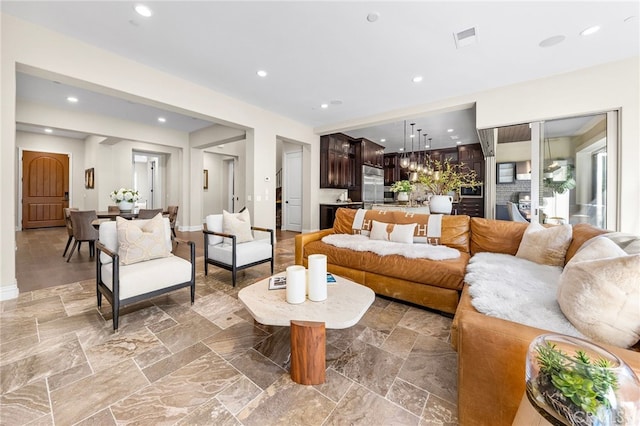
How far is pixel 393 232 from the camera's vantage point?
10.4ft

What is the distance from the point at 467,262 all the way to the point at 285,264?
2540 millimetres

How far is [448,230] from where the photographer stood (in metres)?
3.01

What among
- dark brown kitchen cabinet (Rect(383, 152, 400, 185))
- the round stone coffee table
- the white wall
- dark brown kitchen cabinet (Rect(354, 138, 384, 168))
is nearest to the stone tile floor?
the round stone coffee table

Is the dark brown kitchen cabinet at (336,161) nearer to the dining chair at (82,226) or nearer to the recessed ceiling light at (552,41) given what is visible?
the recessed ceiling light at (552,41)

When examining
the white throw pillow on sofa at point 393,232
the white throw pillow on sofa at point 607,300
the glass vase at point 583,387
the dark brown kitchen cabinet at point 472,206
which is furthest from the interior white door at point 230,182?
the glass vase at point 583,387

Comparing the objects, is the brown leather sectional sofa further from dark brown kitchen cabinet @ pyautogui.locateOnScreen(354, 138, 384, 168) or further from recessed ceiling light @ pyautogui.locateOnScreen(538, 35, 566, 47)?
dark brown kitchen cabinet @ pyautogui.locateOnScreen(354, 138, 384, 168)

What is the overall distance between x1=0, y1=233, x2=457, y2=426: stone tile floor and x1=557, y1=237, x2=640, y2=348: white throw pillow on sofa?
754mm

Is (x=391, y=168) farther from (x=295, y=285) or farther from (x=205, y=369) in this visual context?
(x=205, y=369)

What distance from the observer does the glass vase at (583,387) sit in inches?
26.9

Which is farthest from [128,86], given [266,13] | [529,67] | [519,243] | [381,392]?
[529,67]

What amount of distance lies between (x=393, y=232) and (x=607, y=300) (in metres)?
2.15

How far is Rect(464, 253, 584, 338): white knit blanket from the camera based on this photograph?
124cm

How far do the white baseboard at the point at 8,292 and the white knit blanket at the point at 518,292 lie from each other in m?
4.25

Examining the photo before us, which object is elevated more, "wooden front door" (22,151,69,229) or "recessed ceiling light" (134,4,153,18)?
"recessed ceiling light" (134,4,153,18)
